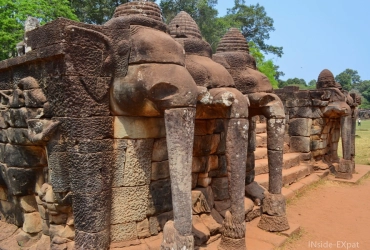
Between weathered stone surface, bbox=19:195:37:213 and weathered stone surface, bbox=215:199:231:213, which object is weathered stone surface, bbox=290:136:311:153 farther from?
weathered stone surface, bbox=19:195:37:213

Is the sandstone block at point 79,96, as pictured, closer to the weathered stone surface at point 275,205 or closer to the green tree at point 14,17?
the weathered stone surface at point 275,205

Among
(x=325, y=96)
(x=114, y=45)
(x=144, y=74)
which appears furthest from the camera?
(x=325, y=96)

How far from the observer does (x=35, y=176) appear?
450 centimetres

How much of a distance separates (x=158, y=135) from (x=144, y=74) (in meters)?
1.07

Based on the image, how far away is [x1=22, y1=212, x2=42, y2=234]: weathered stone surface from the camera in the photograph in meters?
4.52

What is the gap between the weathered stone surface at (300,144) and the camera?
10992 millimetres

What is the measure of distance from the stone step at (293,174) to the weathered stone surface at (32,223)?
5011 millimetres

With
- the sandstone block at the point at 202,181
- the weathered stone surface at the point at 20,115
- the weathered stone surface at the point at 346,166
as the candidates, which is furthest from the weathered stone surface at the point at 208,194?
the weathered stone surface at the point at 346,166

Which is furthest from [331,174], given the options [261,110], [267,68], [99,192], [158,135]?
[267,68]

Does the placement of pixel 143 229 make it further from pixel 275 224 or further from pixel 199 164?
pixel 275 224

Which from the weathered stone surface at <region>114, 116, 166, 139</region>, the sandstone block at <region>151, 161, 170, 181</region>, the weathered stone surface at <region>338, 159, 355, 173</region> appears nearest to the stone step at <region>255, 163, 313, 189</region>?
the weathered stone surface at <region>338, 159, 355, 173</region>

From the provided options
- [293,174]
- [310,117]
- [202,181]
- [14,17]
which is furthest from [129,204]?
[14,17]

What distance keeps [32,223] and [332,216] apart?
625 cm

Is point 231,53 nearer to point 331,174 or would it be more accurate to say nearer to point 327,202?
point 327,202
